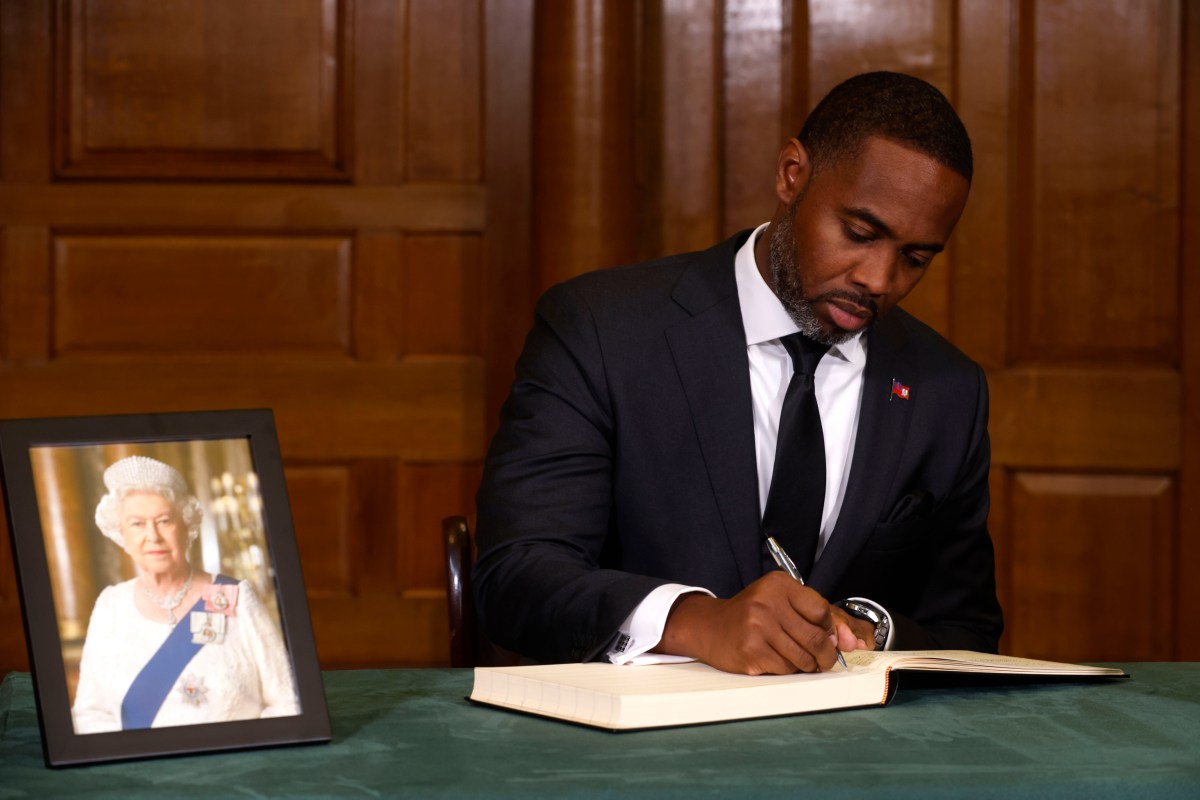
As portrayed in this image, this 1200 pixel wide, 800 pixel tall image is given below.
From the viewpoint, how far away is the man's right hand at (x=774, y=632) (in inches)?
47.1

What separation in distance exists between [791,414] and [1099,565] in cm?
173

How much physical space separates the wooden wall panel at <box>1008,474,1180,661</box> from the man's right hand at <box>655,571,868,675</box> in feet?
6.81

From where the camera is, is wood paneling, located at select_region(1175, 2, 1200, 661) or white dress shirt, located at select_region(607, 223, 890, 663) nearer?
white dress shirt, located at select_region(607, 223, 890, 663)

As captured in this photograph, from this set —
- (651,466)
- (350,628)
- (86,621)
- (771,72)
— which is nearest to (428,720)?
(86,621)

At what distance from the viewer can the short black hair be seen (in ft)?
5.68

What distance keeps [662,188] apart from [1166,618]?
149cm

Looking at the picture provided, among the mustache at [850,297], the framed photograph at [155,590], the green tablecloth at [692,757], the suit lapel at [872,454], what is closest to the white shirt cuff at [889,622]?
the suit lapel at [872,454]

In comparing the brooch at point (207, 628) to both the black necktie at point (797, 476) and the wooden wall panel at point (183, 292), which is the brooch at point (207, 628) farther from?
the wooden wall panel at point (183, 292)

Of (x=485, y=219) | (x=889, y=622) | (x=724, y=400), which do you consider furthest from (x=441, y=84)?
(x=889, y=622)

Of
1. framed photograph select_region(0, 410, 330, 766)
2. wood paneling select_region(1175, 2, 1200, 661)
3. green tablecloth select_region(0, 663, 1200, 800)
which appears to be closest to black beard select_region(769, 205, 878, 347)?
green tablecloth select_region(0, 663, 1200, 800)

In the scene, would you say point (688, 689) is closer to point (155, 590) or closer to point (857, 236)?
point (155, 590)

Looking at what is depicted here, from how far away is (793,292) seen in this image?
179 centimetres

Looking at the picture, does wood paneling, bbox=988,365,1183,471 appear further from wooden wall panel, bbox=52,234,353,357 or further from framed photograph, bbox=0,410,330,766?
framed photograph, bbox=0,410,330,766

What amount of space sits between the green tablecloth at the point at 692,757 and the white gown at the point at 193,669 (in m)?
0.03
